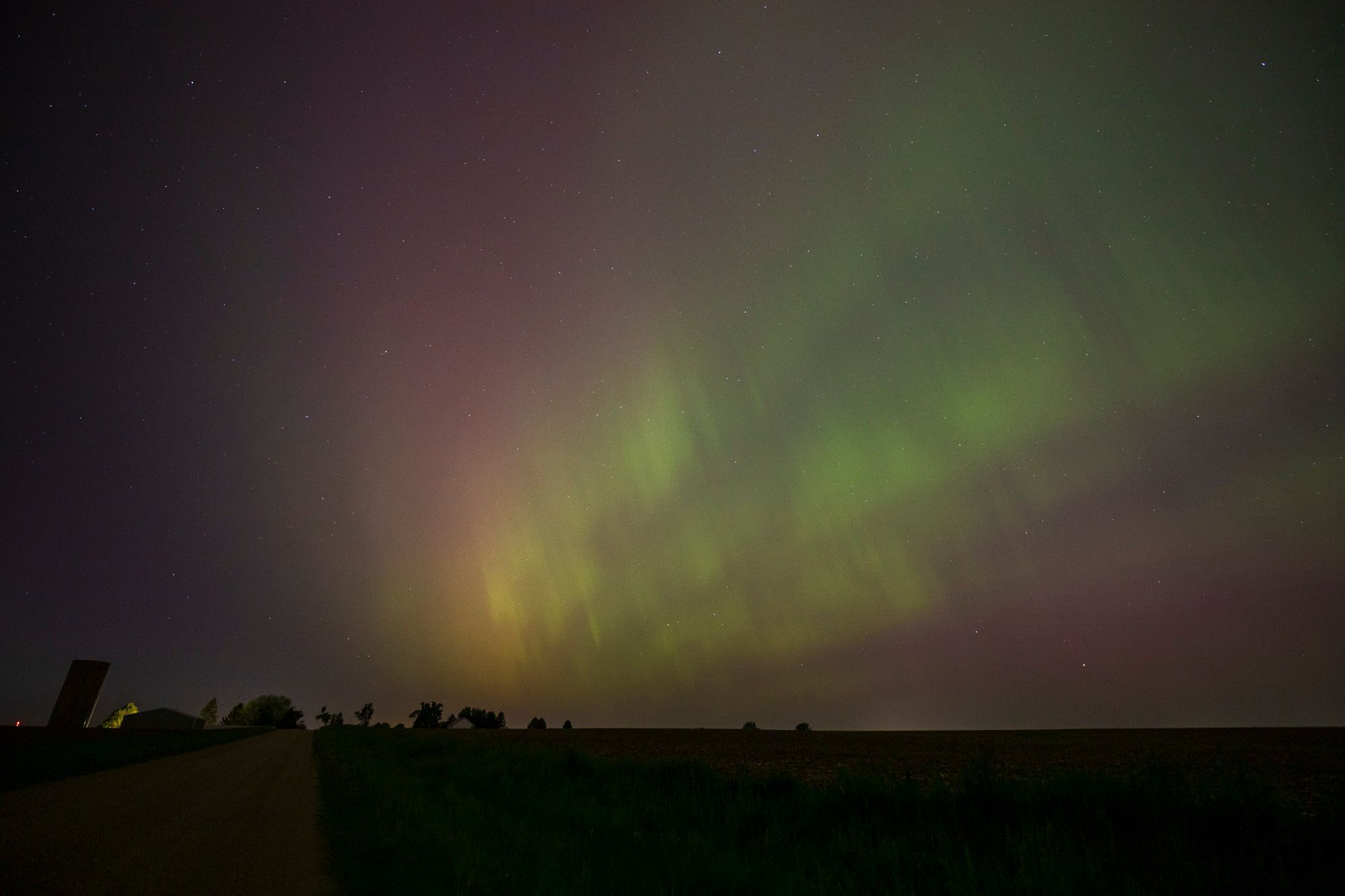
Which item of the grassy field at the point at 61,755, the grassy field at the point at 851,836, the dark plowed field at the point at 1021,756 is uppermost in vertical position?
the grassy field at the point at 61,755

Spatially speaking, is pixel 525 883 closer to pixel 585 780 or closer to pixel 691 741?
pixel 585 780

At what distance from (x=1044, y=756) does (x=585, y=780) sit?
23.4 m

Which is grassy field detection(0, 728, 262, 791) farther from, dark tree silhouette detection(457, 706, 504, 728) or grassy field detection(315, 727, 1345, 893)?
dark tree silhouette detection(457, 706, 504, 728)

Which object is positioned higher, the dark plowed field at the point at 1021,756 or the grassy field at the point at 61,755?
the grassy field at the point at 61,755

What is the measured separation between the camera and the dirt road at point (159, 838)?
24.0ft

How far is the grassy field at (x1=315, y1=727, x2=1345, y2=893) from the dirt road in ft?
2.43

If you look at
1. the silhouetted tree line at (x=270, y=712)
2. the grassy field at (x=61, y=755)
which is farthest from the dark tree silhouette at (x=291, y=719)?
the grassy field at (x=61, y=755)

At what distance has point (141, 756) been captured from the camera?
26734 mm

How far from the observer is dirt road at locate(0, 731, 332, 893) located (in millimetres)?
7320

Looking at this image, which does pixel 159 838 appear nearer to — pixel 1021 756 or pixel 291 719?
pixel 1021 756

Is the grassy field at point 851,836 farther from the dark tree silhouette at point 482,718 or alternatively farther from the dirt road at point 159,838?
the dark tree silhouette at point 482,718

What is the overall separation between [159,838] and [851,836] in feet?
37.7

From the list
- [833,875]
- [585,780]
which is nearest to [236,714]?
[585,780]

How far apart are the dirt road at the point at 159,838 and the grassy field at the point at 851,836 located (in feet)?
2.43
